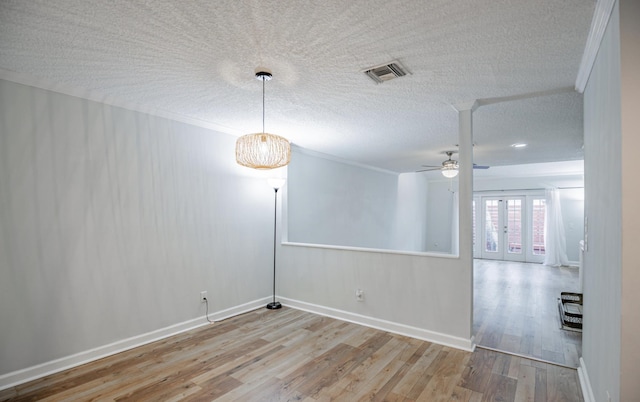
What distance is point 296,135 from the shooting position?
14.4ft

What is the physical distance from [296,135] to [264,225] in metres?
1.37

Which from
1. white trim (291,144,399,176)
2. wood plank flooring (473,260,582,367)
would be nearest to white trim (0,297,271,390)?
white trim (291,144,399,176)

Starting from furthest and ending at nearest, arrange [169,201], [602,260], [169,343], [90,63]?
[169,201] → [169,343] → [90,63] → [602,260]

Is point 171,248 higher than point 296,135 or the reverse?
the reverse

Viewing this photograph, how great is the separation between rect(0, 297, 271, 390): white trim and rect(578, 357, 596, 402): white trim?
3503 millimetres

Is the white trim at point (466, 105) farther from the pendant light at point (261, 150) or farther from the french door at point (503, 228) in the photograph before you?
the french door at point (503, 228)

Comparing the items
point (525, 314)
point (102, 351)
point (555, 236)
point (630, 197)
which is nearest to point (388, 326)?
point (525, 314)

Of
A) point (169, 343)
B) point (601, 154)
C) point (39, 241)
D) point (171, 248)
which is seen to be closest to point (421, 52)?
point (601, 154)

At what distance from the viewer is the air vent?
7.57 ft

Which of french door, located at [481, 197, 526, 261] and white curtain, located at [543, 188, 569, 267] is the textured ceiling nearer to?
white curtain, located at [543, 188, 569, 267]

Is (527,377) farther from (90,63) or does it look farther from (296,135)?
(90,63)

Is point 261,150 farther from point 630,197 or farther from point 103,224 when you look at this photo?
point 630,197

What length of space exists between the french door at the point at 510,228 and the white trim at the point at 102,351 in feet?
27.1

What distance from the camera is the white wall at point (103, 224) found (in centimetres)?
244
